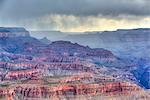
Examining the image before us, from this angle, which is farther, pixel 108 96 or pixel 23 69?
→ pixel 23 69

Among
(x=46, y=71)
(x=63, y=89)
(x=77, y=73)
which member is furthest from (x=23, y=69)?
(x=63, y=89)

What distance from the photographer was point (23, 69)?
198875 millimetres

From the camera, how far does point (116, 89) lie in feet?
557

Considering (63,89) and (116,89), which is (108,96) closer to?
Result: (116,89)

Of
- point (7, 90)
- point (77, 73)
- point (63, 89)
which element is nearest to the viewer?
point (7, 90)

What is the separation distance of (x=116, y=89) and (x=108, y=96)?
399cm

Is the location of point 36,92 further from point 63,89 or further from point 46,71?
point 46,71

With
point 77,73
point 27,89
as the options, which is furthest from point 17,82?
point 77,73

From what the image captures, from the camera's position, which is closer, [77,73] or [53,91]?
[53,91]

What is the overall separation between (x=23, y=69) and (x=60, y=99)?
138 ft

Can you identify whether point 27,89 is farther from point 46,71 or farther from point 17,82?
point 46,71

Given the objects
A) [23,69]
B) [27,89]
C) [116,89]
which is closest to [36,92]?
[27,89]

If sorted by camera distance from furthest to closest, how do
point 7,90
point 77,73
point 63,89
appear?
point 77,73 → point 63,89 → point 7,90

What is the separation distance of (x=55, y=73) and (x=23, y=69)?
499 inches
